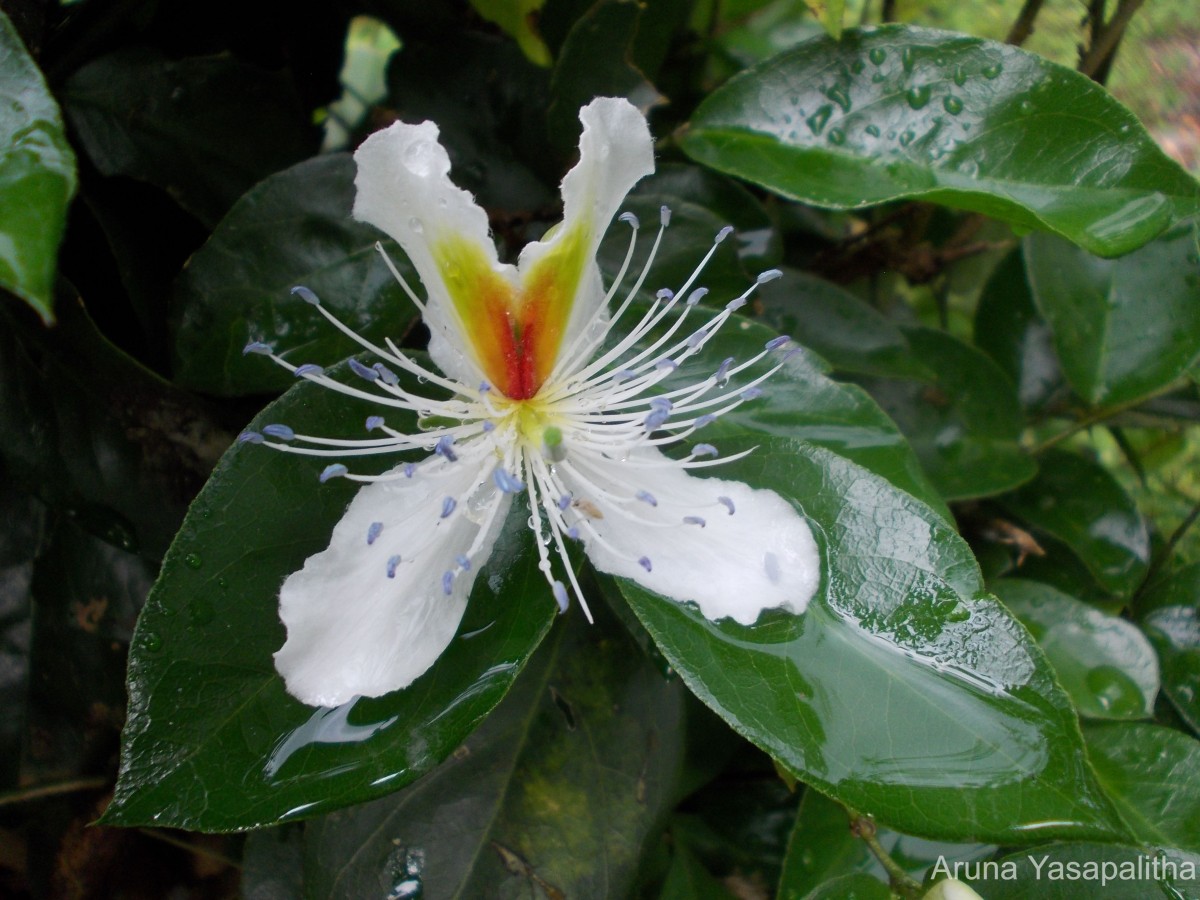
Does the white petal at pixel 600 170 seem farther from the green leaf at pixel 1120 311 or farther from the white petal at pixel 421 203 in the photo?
the green leaf at pixel 1120 311

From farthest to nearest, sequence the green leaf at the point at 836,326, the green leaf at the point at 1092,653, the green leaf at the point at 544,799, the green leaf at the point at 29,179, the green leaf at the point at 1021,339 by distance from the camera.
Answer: the green leaf at the point at 1021,339, the green leaf at the point at 836,326, the green leaf at the point at 1092,653, the green leaf at the point at 544,799, the green leaf at the point at 29,179

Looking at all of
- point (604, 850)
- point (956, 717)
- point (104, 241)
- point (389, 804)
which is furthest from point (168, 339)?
point (956, 717)

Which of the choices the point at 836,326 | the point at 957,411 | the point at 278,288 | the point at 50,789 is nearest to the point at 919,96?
the point at 836,326

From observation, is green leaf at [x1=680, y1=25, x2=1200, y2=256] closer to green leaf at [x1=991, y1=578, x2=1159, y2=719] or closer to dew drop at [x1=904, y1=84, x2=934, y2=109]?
dew drop at [x1=904, y1=84, x2=934, y2=109]

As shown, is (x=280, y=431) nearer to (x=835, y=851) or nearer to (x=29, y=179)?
(x=29, y=179)

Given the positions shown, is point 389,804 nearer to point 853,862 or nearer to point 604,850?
point 604,850

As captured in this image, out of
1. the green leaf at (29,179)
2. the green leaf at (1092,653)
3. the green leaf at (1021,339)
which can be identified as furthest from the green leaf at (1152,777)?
the green leaf at (29,179)
